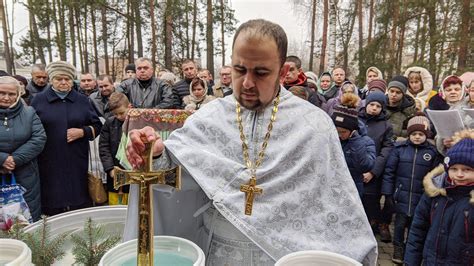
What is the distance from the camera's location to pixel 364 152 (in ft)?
12.4

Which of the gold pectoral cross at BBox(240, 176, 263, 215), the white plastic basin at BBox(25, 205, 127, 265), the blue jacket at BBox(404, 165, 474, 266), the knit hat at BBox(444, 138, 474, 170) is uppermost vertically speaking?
the gold pectoral cross at BBox(240, 176, 263, 215)

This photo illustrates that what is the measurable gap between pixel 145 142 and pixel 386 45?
1450 cm

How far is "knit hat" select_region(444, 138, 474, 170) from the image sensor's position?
2.81 m

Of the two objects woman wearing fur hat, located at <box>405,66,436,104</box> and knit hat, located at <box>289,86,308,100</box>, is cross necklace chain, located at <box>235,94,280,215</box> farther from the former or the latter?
woman wearing fur hat, located at <box>405,66,436,104</box>

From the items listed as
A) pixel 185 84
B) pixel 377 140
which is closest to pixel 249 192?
pixel 377 140

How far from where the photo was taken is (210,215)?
1686mm

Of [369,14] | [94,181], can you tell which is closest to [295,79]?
[94,181]

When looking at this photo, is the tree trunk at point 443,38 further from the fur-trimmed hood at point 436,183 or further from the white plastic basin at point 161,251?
the white plastic basin at point 161,251

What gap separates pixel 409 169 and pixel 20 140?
13.0ft

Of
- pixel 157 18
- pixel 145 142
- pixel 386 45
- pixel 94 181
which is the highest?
pixel 157 18

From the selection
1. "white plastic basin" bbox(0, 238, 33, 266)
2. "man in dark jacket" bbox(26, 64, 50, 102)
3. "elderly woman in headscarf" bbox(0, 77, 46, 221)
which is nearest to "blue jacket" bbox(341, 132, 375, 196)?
"elderly woman in headscarf" bbox(0, 77, 46, 221)

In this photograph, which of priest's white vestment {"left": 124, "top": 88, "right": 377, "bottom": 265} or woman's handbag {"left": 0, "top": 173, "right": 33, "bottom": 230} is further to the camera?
woman's handbag {"left": 0, "top": 173, "right": 33, "bottom": 230}

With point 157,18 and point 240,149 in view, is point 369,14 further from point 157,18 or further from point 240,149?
point 240,149

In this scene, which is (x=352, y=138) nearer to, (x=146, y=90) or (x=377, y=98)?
(x=377, y=98)
